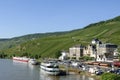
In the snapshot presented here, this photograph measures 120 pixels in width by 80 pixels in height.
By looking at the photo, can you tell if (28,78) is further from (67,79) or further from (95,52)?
(95,52)

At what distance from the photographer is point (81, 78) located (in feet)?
337

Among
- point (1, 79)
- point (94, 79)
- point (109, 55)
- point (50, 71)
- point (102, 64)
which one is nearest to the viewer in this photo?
point (94, 79)

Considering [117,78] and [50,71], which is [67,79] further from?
[117,78]

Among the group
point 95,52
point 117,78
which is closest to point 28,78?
point 117,78

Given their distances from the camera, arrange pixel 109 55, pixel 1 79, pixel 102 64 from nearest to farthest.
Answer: pixel 1 79, pixel 102 64, pixel 109 55

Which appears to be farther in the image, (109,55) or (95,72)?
(109,55)

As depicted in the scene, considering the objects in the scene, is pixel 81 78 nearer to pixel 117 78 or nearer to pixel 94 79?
pixel 94 79

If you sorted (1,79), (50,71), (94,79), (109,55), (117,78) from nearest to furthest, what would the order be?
1. (117,78)
2. (94,79)
3. (1,79)
4. (50,71)
5. (109,55)

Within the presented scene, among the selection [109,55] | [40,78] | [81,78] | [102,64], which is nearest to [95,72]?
[81,78]

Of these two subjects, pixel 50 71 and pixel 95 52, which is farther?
pixel 95 52

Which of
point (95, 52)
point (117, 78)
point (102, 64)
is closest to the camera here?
point (117, 78)

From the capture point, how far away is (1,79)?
344ft

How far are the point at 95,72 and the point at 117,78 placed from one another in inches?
1332

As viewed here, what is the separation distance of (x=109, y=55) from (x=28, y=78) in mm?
76872
